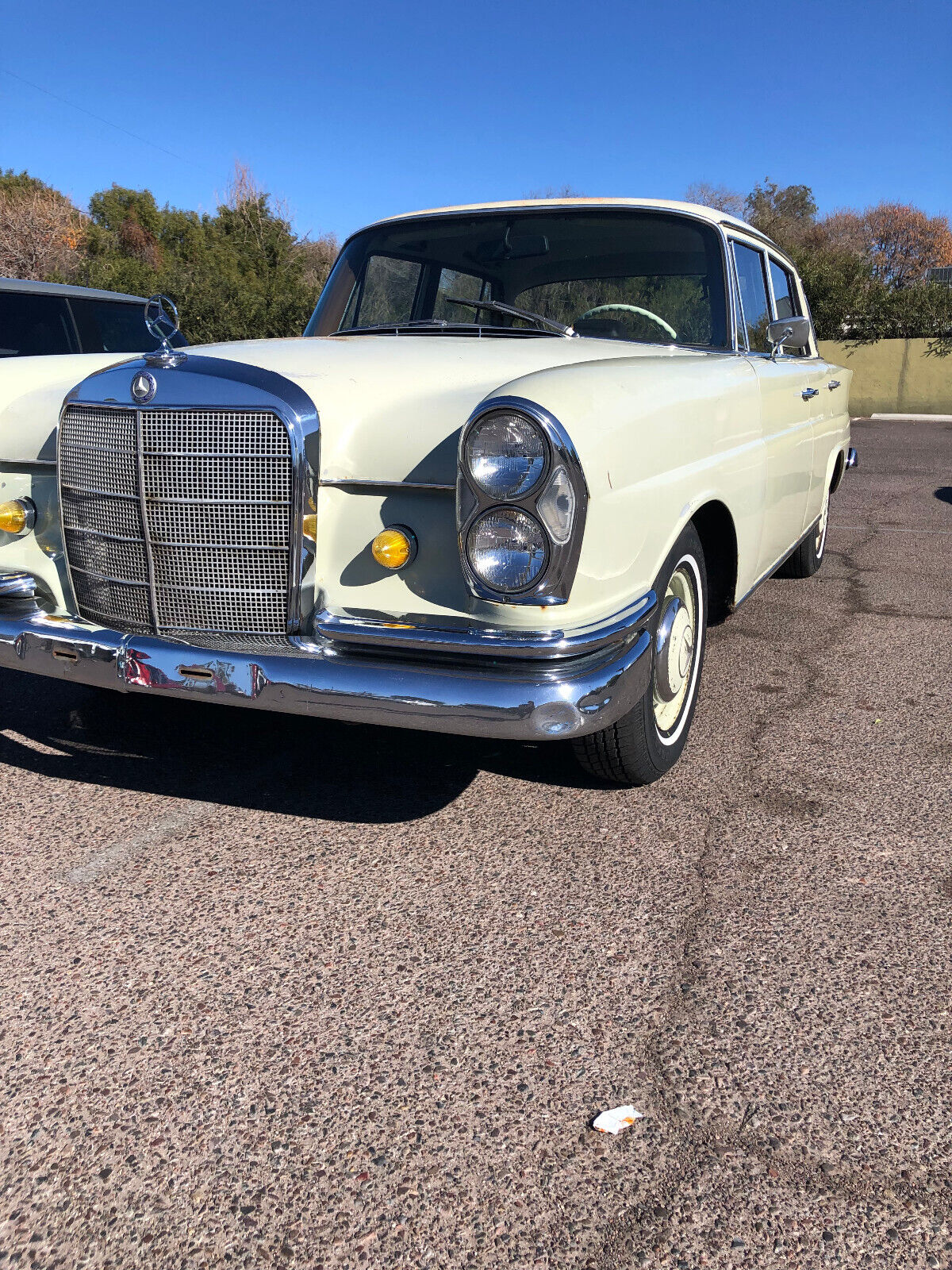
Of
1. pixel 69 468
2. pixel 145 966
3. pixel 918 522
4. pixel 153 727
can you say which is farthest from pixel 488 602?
pixel 918 522

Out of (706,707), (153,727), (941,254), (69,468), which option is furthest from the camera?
(941,254)

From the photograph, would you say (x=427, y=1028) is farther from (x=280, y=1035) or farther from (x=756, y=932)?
(x=756, y=932)

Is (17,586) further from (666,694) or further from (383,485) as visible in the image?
(666,694)

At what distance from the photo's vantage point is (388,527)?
2369 millimetres

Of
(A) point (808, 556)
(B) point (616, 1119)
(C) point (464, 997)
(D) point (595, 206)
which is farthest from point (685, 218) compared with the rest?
(B) point (616, 1119)

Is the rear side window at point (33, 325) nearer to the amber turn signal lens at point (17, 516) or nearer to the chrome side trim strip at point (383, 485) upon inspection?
the amber turn signal lens at point (17, 516)

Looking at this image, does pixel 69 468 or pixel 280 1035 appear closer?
pixel 280 1035

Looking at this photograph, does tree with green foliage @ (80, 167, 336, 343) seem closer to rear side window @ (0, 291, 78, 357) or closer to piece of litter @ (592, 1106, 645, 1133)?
rear side window @ (0, 291, 78, 357)

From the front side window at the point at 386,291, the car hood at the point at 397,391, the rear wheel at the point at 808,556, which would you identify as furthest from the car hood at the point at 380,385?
the rear wheel at the point at 808,556

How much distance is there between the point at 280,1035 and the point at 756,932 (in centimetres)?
105

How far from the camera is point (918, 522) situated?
7742 mm

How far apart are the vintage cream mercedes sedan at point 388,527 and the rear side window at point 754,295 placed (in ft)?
2.15

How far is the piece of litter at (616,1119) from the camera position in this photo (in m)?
1.66

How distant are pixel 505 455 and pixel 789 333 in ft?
7.05
